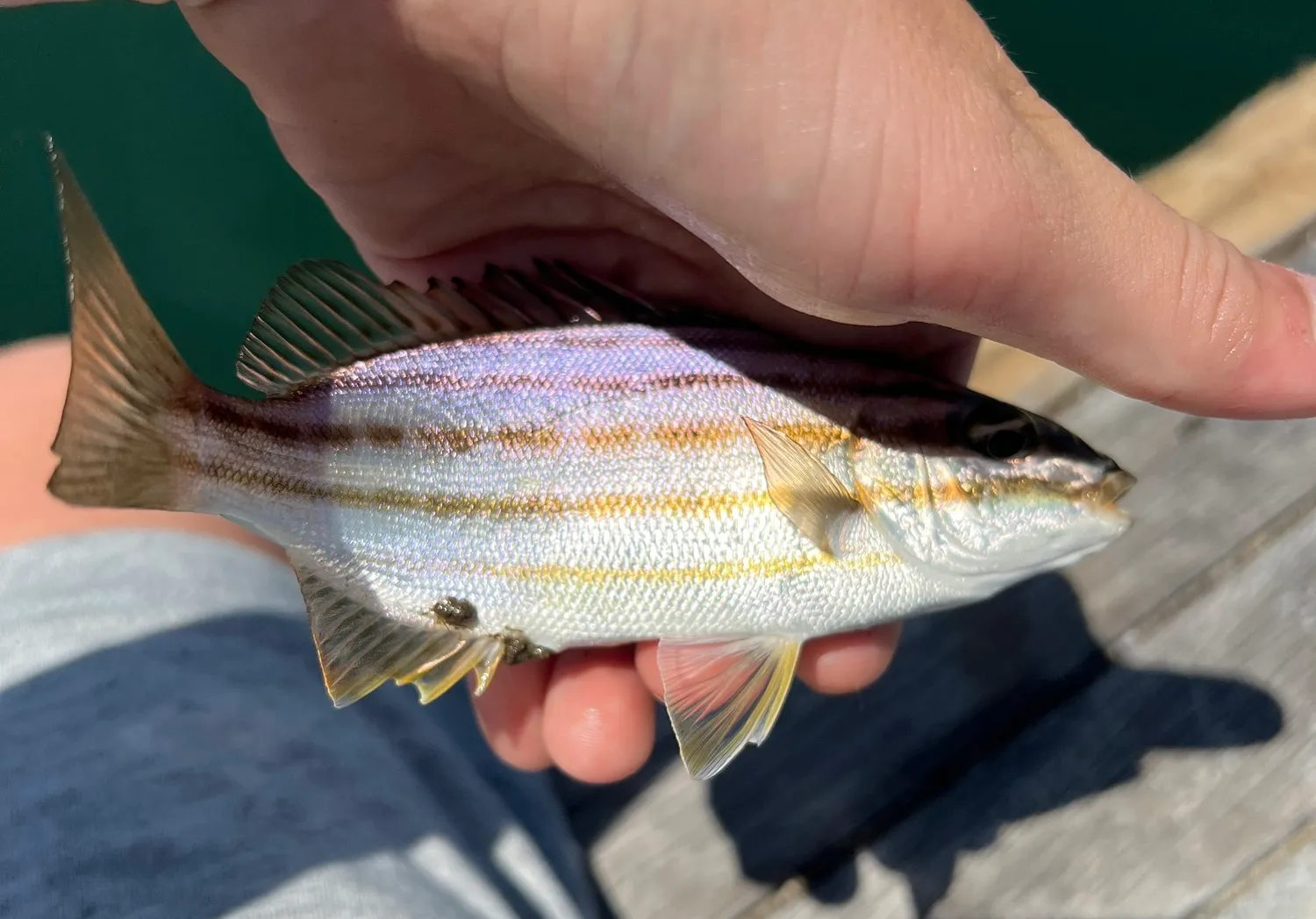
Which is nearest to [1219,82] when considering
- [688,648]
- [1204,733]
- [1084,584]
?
[1084,584]

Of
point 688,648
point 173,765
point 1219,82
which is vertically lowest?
point 173,765

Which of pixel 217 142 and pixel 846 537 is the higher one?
pixel 846 537

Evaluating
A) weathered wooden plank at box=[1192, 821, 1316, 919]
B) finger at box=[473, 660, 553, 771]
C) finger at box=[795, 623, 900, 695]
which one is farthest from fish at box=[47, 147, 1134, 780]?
weathered wooden plank at box=[1192, 821, 1316, 919]

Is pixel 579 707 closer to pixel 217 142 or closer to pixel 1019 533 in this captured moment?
pixel 1019 533

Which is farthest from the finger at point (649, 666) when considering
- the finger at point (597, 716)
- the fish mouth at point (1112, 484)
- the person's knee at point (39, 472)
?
the person's knee at point (39, 472)

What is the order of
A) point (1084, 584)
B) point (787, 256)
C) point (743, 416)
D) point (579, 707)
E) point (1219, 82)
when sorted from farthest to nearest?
point (1219, 82) < point (1084, 584) < point (579, 707) < point (743, 416) < point (787, 256)

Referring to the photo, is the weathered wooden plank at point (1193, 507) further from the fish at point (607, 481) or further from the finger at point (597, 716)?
the finger at point (597, 716)

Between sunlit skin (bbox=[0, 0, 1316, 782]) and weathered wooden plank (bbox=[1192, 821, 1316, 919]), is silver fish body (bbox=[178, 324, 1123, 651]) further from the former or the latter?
weathered wooden plank (bbox=[1192, 821, 1316, 919])
